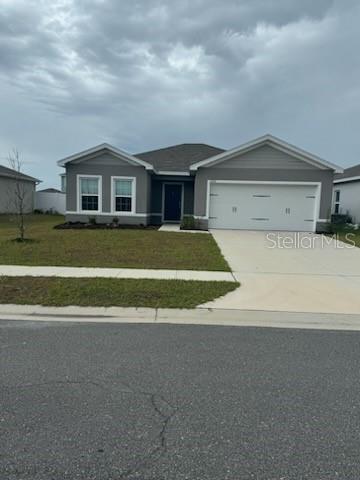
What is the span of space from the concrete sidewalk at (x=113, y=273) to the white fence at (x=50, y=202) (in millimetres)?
24166

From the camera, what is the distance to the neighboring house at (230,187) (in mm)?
17266

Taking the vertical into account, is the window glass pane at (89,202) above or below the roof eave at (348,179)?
below

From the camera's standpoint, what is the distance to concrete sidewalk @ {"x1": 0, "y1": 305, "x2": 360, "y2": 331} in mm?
5086

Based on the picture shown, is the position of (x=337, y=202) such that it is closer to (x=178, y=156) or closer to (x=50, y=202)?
(x=178, y=156)

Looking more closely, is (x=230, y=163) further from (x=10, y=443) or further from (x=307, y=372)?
(x=10, y=443)

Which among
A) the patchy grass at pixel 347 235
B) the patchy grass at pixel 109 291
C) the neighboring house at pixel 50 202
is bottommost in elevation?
the patchy grass at pixel 109 291

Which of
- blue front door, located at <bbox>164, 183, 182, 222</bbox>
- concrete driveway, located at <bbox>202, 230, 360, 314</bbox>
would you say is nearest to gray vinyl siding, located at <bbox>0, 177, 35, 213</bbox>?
blue front door, located at <bbox>164, 183, 182, 222</bbox>

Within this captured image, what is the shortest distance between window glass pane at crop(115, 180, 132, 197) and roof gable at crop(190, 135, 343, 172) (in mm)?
3593

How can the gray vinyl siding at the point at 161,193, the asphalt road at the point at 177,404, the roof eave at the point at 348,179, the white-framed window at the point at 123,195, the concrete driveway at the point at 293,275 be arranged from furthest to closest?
the roof eave at the point at 348,179 < the gray vinyl siding at the point at 161,193 < the white-framed window at the point at 123,195 < the concrete driveway at the point at 293,275 < the asphalt road at the point at 177,404

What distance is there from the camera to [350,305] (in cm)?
595

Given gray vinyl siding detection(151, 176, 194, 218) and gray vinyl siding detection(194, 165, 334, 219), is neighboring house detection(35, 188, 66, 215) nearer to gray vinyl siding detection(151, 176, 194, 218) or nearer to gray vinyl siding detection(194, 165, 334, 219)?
gray vinyl siding detection(151, 176, 194, 218)

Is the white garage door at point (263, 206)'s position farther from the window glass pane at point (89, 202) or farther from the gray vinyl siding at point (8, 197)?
the gray vinyl siding at point (8, 197)

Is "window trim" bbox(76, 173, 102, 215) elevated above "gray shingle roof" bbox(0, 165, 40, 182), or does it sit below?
below

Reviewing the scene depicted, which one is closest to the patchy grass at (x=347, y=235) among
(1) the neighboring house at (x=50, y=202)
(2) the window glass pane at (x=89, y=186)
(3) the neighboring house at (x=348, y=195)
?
(3) the neighboring house at (x=348, y=195)
